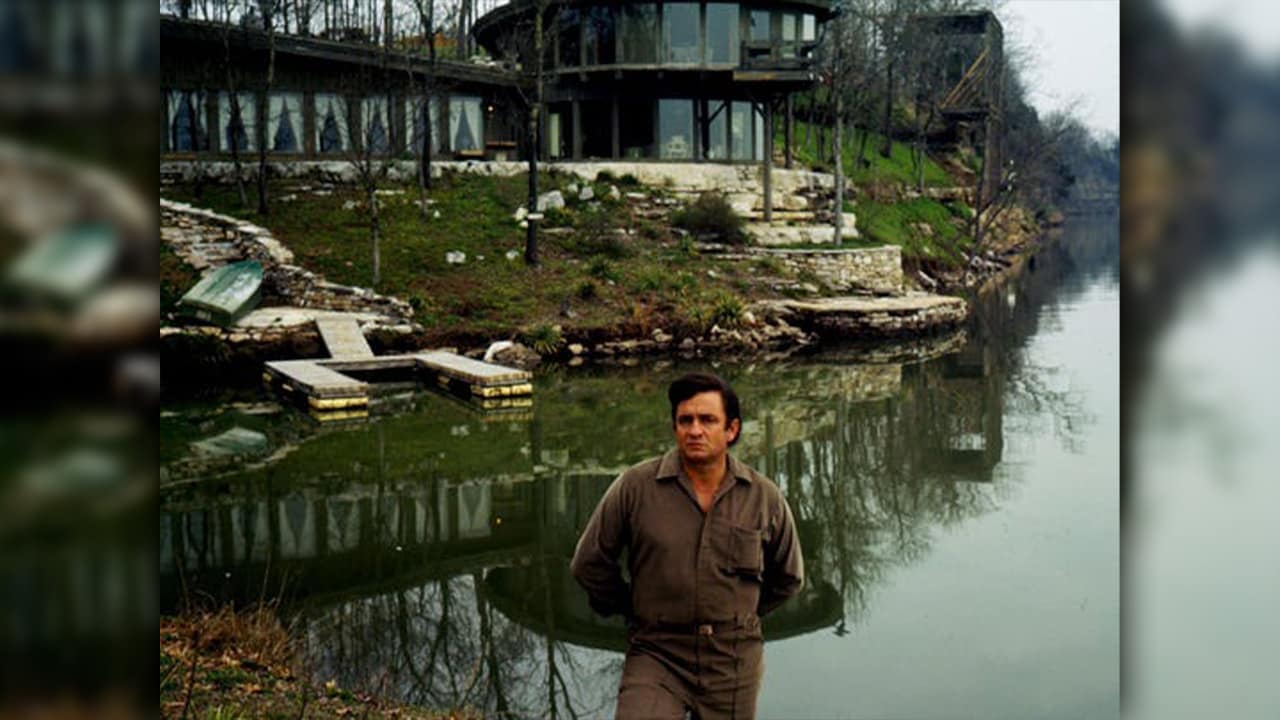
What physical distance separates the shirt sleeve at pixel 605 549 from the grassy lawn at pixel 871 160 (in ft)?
127

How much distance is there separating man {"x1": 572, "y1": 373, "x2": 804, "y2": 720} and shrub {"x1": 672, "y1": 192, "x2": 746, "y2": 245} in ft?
89.3

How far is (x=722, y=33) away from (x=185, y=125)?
55.1ft

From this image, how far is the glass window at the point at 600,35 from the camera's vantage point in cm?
3628

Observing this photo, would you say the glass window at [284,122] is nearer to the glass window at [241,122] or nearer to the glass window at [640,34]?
the glass window at [241,122]

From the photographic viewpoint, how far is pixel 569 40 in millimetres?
37375

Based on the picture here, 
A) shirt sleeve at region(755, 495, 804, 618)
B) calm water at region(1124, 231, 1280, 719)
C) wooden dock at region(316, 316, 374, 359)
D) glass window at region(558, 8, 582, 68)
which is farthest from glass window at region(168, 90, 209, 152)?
calm water at region(1124, 231, 1280, 719)

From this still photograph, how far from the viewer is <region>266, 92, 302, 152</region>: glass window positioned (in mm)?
33469

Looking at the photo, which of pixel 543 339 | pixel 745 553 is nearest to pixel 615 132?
pixel 543 339

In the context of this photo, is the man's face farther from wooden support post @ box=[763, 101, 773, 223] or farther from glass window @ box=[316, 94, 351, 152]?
glass window @ box=[316, 94, 351, 152]

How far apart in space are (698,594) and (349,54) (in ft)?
107

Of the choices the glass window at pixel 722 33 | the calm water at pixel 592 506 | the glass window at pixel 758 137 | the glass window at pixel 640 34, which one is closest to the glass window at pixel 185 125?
the glass window at pixel 640 34

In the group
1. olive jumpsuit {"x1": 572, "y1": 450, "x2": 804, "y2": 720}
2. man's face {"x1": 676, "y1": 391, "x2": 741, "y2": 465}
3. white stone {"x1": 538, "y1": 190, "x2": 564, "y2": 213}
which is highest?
white stone {"x1": 538, "y1": 190, "x2": 564, "y2": 213}

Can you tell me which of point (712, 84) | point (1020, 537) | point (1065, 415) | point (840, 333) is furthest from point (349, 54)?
point (1020, 537)

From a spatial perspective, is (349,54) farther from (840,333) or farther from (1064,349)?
(1064,349)
